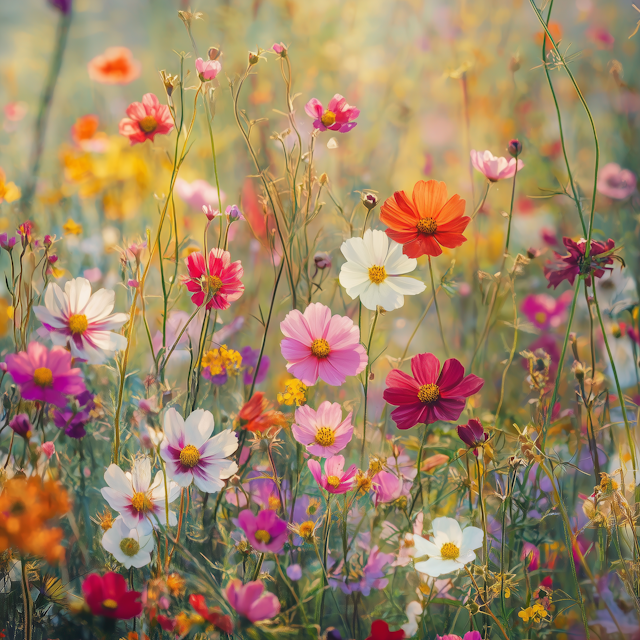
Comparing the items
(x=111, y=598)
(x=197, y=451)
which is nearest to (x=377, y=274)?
(x=197, y=451)

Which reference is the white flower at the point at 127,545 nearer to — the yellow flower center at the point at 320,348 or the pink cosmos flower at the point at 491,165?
the yellow flower center at the point at 320,348

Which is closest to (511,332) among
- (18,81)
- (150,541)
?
(150,541)

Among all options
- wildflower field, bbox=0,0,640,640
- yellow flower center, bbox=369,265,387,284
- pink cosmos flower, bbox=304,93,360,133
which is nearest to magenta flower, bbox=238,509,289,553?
wildflower field, bbox=0,0,640,640

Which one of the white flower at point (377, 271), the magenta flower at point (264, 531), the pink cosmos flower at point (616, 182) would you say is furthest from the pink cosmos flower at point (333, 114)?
the pink cosmos flower at point (616, 182)

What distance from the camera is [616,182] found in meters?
0.94

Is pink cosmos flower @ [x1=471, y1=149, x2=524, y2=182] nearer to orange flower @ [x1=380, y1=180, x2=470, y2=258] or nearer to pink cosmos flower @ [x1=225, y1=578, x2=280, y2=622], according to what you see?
Result: orange flower @ [x1=380, y1=180, x2=470, y2=258]

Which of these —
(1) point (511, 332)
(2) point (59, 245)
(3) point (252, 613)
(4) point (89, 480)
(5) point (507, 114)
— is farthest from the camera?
(5) point (507, 114)

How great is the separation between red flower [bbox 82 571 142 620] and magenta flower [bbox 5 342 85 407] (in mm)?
137

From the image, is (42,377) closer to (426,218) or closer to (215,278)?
(215,278)

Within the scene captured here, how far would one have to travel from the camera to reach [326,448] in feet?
1.31

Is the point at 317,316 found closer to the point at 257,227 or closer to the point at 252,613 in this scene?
the point at 252,613

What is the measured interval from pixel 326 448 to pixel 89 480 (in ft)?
0.99

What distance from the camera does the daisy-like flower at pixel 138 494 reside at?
395 millimetres

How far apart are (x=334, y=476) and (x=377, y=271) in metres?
0.18
